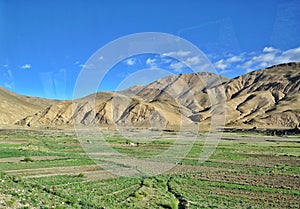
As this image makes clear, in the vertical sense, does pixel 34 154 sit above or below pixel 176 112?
below

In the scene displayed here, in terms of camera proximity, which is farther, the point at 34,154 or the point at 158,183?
the point at 34,154

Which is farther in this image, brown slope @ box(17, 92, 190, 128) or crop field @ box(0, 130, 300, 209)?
brown slope @ box(17, 92, 190, 128)

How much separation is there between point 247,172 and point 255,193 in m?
11.0

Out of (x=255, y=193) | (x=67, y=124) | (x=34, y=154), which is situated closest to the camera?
(x=255, y=193)

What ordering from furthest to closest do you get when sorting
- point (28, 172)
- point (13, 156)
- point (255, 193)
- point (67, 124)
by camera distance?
point (67, 124) → point (13, 156) → point (28, 172) → point (255, 193)

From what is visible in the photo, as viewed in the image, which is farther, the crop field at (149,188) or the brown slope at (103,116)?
the brown slope at (103,116)

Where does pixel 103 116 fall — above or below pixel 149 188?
above

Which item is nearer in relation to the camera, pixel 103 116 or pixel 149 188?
pixel 149 188

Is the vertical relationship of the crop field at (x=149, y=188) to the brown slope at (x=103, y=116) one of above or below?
below

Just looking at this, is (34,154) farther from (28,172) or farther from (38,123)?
(38,123)

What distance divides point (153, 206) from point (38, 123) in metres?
185

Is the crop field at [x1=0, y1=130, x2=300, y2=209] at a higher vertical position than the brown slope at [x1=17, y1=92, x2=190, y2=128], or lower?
lower

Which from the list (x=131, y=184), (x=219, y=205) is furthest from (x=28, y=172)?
(x=219, y=205)

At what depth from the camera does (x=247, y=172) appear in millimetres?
34500
